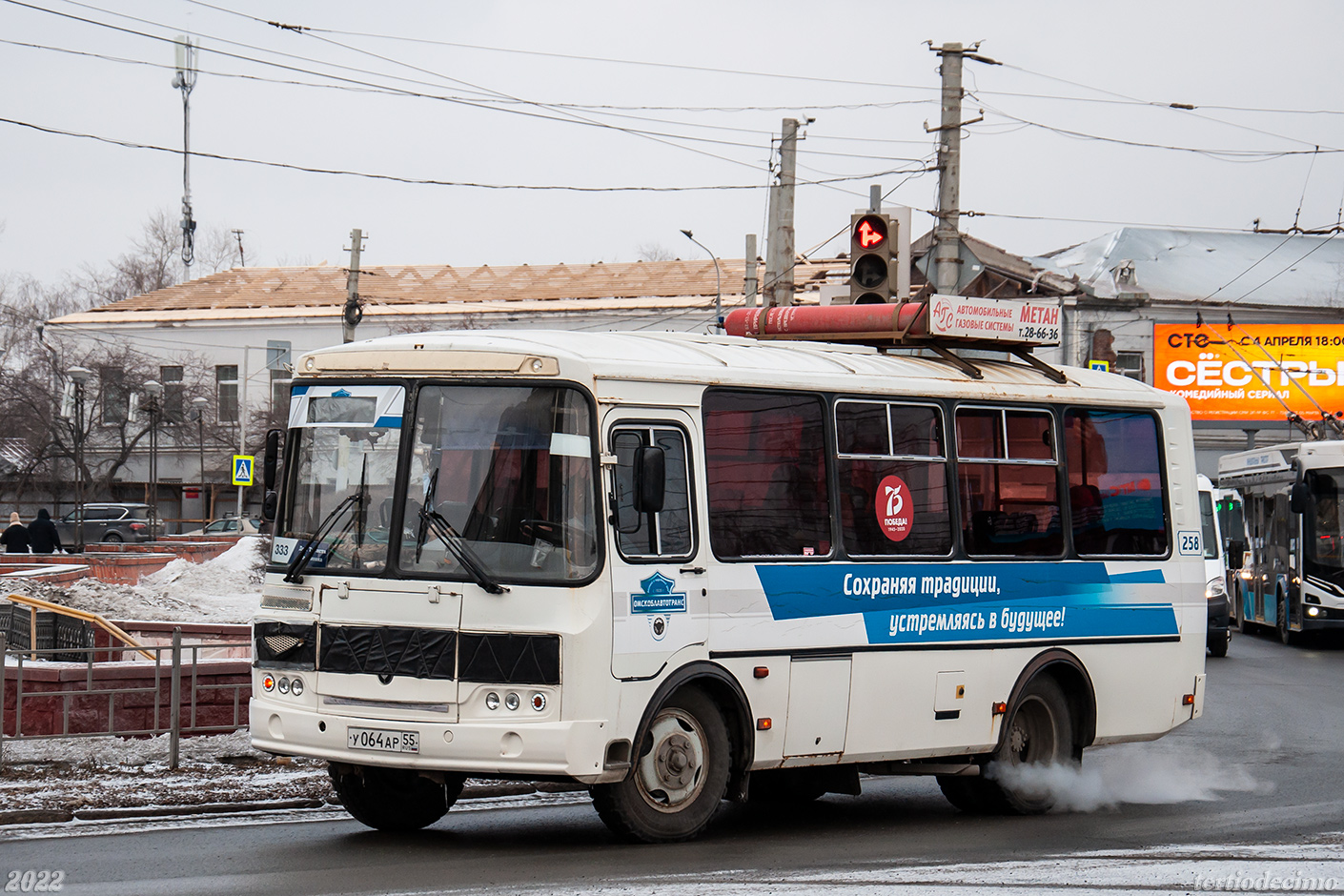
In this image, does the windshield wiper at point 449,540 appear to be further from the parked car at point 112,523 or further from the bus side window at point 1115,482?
the parked car at point 112,523

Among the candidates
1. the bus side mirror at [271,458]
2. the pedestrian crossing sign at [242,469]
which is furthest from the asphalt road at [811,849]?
the pedestrian crossing sign at [242,469]

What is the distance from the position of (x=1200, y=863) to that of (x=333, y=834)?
15.5ft

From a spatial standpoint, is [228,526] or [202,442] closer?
[228,526]

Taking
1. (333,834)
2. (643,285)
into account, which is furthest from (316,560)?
(643,285)

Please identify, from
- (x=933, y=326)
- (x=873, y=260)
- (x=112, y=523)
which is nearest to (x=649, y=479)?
(x=933, y=326)

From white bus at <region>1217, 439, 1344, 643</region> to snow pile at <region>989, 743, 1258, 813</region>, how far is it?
1285 cm

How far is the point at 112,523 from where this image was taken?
54.8m

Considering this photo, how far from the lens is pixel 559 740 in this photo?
8.30m

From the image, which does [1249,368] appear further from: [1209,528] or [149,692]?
[149,692]

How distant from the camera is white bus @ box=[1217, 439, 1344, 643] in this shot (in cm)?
2645

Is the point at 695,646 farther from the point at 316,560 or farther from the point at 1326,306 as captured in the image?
the point at 1326,306

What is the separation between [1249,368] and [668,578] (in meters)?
46.4

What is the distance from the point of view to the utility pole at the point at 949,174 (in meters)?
19.7

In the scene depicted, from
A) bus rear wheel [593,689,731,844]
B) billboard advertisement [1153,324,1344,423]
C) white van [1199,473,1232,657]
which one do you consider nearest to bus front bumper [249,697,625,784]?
bus rear wheel [593,689,731,844]
